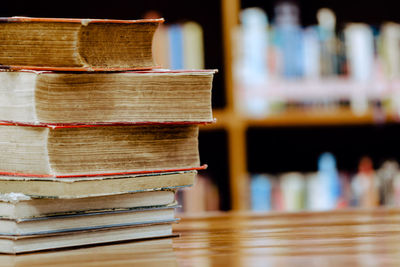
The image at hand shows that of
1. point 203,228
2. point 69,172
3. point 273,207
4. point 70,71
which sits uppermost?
point 70,71

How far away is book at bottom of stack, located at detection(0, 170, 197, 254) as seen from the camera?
2.35ft

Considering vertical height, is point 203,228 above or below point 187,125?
below

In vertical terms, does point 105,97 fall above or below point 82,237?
above

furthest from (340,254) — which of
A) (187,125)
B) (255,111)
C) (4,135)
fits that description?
(255,111)

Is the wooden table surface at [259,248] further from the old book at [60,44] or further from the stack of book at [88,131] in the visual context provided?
the old book at [60,44]

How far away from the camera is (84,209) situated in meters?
0.76

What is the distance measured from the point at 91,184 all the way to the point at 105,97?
0.32 feet

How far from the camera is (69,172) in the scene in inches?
28.8

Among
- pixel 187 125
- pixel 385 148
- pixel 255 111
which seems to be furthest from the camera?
pixel 385 148

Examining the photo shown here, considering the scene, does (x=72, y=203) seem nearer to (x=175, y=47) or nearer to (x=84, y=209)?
(x=84, y=209)

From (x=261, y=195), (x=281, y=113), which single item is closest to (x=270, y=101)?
(x=281, y=113)

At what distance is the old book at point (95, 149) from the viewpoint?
731mm

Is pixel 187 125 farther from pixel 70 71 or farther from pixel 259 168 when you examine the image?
pixel 259 168

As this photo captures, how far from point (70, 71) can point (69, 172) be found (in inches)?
4.2
